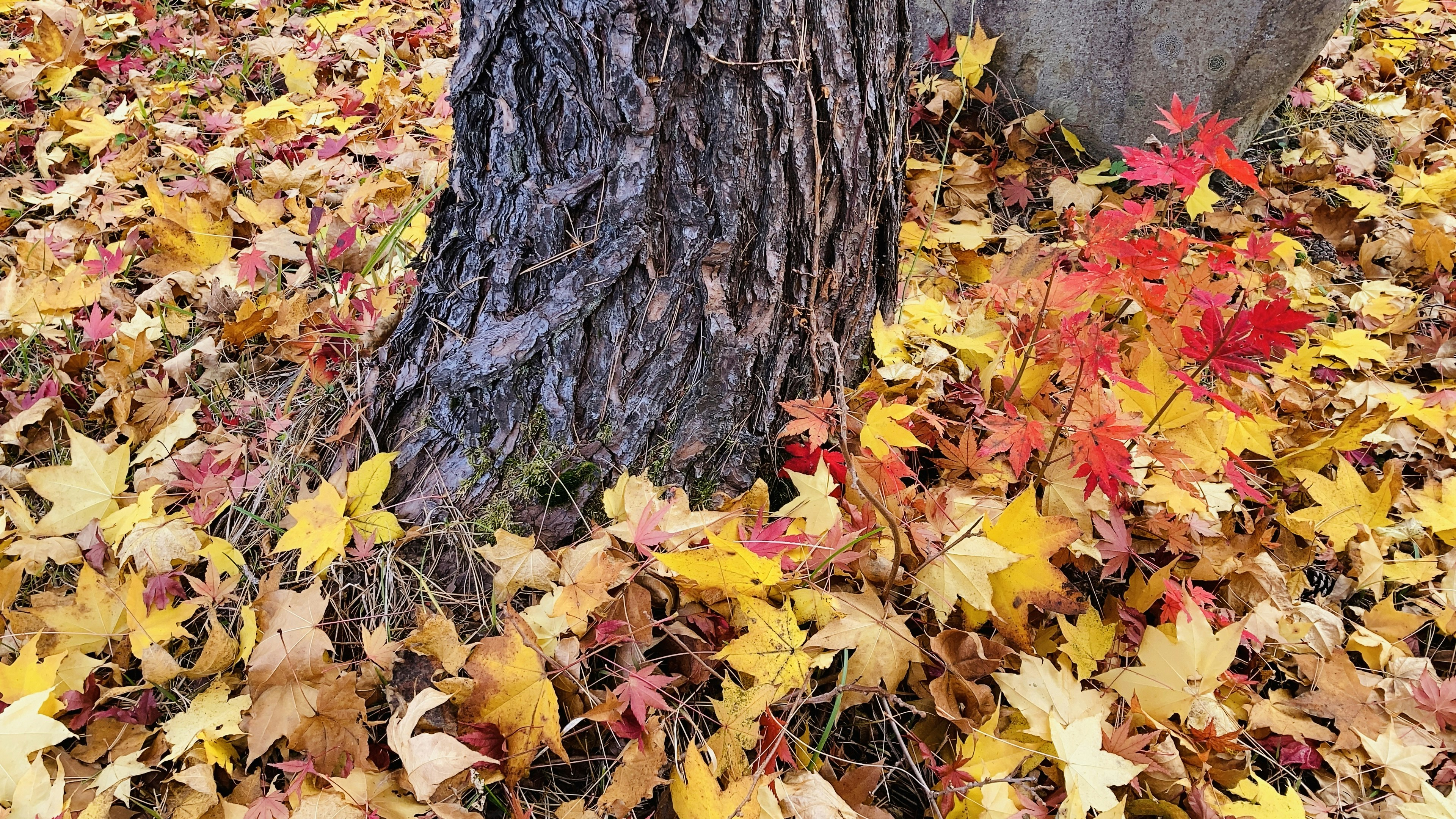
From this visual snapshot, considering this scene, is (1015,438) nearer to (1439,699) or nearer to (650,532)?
(650,532)

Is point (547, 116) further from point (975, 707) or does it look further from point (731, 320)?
point (975, 707)

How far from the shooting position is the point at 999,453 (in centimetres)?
142

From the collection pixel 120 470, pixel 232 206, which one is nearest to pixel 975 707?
pixel 120 470

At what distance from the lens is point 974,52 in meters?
2.29

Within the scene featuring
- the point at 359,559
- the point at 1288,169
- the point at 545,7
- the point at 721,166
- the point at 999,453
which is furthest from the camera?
the point at 1288,169

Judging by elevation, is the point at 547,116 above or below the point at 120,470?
above

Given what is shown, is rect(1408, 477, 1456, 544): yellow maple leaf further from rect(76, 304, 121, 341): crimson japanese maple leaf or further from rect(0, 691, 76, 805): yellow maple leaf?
rect(76, 304, 121, 341): crimson japanese maple leaf

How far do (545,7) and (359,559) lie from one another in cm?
92

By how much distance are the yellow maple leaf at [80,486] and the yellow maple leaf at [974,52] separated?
7.50ft

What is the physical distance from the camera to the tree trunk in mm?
1122

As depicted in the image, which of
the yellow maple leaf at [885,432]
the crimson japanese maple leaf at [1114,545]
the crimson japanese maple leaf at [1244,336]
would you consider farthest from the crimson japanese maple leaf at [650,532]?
the crimson japanese maple leaf at [1244,336]

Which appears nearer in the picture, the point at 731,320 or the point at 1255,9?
the point at 731,320

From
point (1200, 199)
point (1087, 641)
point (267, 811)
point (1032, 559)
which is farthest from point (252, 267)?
point (1200, 199)

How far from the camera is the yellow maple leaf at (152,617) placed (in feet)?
4.05
